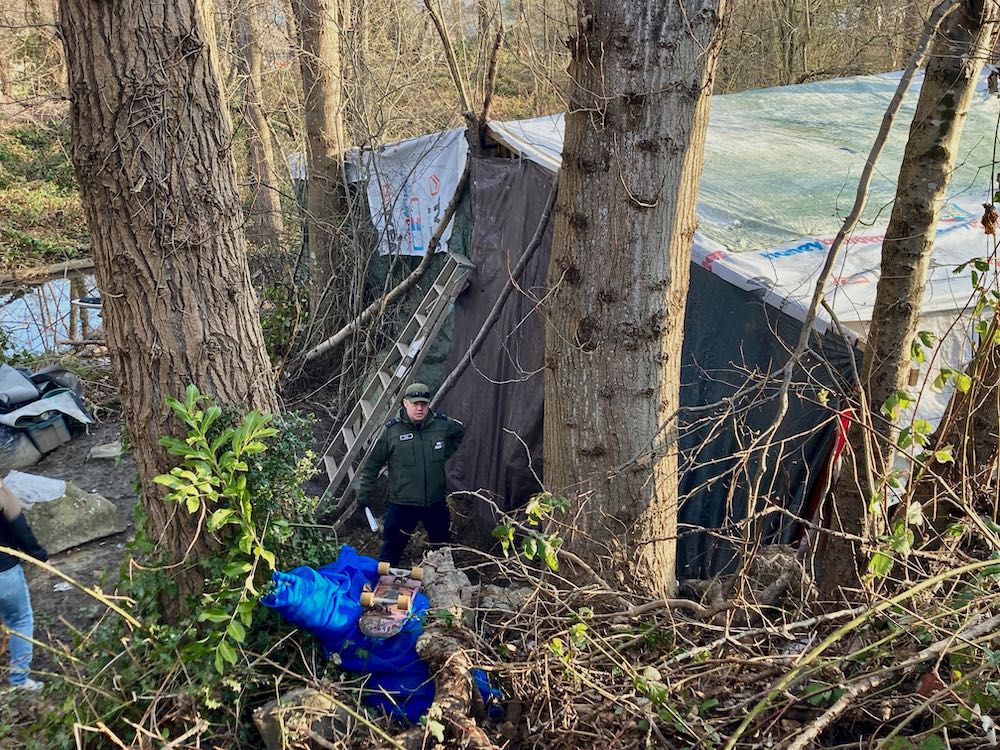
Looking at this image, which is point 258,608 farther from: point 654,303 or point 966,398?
point 966,398

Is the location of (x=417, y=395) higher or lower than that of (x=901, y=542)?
lower

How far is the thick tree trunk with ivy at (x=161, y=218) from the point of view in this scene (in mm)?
3135

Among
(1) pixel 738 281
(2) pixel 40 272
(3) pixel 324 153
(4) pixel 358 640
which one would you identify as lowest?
(2) pixel 40 272

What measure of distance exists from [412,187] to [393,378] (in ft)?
7.63

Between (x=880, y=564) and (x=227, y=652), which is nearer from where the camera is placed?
(x=880, y=564)

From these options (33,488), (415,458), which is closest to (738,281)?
(415,458)

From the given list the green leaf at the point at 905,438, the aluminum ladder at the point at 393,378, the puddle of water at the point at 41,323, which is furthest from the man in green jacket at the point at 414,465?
the puddle of water at the point at 41,323

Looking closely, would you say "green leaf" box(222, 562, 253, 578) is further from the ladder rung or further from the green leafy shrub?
the ladder rung

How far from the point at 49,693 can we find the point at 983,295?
4272mm

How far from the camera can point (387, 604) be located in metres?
3.46

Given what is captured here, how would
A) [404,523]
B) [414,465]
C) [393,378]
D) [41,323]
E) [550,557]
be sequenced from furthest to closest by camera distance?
1. [41,323]
2. [393,378]
3. [404,523]
4. [414,465]
5. [550,557]

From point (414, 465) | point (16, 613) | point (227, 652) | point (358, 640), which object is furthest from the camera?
point (414, 465)

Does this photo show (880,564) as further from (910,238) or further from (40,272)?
(40,272)

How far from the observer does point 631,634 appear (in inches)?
109
